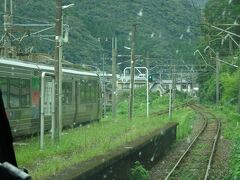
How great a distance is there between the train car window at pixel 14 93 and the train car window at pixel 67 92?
15.0 feet

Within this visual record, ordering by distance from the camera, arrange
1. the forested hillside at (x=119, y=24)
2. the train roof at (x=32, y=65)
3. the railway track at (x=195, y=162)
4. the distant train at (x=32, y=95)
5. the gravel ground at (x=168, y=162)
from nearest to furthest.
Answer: the railway track at (x=195, y=162) < the gravel ground at (x=168, y=162) < the distant train at (x=32, y=95) < the train roof at (x=32, y=65) < the forested hillside at (x=119, y=24)

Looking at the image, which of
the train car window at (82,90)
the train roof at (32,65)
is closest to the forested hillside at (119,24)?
the train roof at (32,65)

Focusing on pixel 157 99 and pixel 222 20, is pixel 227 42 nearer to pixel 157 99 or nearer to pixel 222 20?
pixel 222 20

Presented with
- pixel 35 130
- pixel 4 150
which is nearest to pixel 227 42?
pixel 35 130

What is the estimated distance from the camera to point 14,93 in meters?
14.8

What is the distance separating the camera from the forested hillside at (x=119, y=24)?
29.5 meters

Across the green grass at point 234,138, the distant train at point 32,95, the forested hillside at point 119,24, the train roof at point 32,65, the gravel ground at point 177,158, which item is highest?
the forested hillside at point 119,24

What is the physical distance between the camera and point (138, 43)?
55.7 m

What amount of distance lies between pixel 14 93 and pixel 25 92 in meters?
0.95

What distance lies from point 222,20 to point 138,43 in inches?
631

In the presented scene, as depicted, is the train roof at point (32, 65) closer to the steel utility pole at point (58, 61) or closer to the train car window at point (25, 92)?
the train car window at point (25, 92)

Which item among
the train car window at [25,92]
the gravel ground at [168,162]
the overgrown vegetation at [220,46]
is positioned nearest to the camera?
the gravel ground at [168,162]

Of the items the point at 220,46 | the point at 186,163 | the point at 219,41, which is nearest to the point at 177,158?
the point at 186,163

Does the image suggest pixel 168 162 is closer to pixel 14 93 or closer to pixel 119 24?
pixel 14 93
